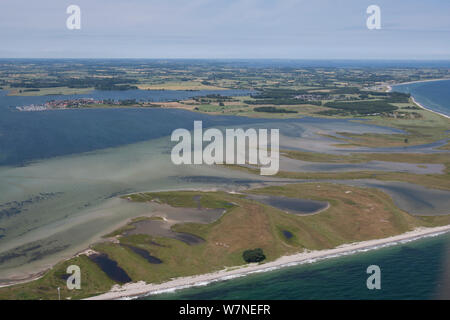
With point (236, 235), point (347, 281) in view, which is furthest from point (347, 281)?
point (236, 235)

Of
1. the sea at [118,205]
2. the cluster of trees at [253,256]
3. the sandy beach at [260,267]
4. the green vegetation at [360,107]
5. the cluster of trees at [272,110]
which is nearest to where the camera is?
the sandy beach at [260,267]

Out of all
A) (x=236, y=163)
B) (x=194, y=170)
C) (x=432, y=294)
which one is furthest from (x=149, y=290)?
(x=236, y=163)

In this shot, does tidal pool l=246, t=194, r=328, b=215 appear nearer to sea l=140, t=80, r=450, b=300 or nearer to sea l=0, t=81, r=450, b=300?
sea l=140, t=80, r=450, b=300

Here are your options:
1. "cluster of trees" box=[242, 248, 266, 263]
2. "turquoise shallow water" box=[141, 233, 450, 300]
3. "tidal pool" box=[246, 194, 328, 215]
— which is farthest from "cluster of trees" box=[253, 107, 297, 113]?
"cluster of trees" box=[242, 248, 266, 263]

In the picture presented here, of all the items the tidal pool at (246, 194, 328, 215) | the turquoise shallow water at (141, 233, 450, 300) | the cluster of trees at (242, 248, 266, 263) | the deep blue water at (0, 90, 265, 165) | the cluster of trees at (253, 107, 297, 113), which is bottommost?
the turquoise shallow water at (141, 233, 450, 300)

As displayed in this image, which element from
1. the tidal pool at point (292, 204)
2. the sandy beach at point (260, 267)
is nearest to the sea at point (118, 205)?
the sandy beach at point (260, 267)

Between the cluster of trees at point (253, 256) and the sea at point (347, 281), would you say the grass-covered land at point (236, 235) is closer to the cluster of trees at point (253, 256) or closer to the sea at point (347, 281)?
the cluster of trees at point (253, 256)
